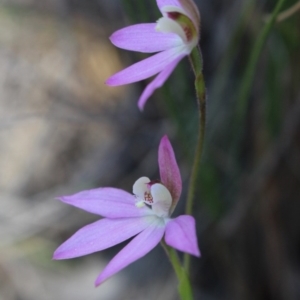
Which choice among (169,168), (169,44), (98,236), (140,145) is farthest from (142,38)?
(140,145)

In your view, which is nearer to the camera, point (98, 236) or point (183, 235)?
point (183, 235)

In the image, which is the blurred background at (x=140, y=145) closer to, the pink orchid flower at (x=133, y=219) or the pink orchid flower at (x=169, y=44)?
the pink orchid flower at (x=169, y=44)

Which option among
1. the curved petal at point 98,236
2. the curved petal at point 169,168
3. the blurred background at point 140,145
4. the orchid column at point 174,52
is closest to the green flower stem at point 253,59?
the blurred background at point 140,145

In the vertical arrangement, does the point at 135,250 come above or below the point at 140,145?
above

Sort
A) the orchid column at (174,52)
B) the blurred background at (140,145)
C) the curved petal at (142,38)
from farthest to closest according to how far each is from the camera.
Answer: the blurred background at (140,145)
the curved petal at (142,38)
the orchid column at (174,52)

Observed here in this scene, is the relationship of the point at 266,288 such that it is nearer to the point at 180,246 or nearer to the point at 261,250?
the point at 261,250

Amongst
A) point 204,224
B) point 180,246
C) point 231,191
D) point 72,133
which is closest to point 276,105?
point 231,191

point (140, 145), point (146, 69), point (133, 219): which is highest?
point (146, 69)

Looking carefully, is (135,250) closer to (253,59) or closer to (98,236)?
(98,236)

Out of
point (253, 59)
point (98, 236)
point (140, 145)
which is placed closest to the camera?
point (98, 236)
